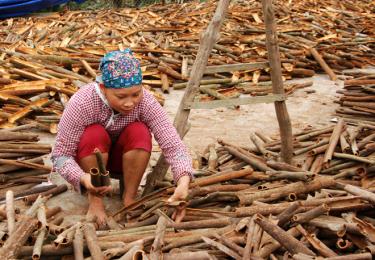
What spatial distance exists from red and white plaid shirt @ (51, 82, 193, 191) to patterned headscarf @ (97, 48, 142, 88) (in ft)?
0.73

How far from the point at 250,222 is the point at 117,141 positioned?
1.20 metres

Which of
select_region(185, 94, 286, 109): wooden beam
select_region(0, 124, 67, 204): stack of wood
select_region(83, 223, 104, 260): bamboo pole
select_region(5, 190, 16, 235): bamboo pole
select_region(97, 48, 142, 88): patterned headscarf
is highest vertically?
select_region(97, 48, 142, 88): patterned headscarf

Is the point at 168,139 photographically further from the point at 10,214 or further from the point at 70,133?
the point at 10,214

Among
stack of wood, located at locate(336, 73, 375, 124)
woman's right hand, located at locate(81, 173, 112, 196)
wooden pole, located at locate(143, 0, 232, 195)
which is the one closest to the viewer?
woman's right hand, located at locate(81, 173, 112, 196)

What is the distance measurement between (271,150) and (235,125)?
132cm

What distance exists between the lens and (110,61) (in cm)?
300

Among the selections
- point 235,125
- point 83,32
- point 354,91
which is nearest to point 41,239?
point 235,125

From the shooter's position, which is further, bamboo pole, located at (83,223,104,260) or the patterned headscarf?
the patterned headscarf

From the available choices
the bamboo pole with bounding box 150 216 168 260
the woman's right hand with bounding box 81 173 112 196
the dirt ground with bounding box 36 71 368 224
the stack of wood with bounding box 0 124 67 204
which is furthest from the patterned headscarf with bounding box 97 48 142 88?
the dirt ground with bounding box 36 71 368 224

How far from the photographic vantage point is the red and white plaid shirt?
10.3 feet

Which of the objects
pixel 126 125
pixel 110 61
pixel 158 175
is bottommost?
pixel 158 175

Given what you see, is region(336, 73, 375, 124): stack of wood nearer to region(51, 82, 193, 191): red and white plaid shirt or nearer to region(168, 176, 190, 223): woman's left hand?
region(51, 82, 193, 191): red and white plaid shirt

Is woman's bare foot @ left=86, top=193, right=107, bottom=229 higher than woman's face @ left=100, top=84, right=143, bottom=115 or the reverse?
the reverse

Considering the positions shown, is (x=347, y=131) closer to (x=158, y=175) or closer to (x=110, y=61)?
(x=158, y=175)
